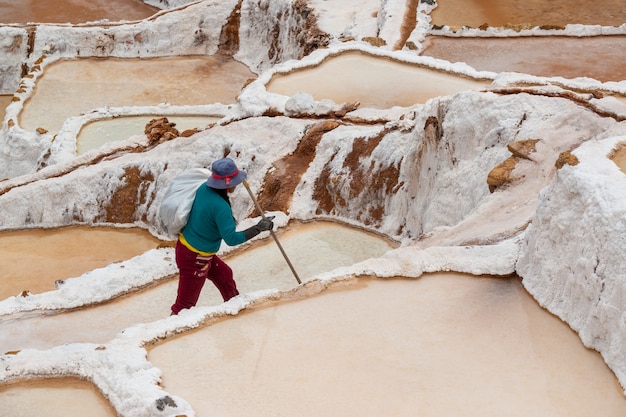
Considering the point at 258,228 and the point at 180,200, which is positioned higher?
the point at 180,200

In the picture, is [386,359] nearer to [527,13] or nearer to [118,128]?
[118,128]

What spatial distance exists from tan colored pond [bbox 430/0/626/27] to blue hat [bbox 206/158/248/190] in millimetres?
13364

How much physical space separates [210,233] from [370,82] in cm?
738

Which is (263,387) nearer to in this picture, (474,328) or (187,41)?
(474,328)

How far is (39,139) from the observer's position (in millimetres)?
20125

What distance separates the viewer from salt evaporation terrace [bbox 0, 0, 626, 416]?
5895mm

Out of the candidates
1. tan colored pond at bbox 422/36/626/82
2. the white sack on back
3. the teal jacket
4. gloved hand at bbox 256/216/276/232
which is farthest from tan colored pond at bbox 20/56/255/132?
gloved hand at bbox 256/216/276/232

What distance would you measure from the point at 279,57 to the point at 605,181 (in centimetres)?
2009

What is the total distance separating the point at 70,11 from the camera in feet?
111

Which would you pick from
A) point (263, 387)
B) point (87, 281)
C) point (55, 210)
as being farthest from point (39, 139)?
point (263, 387)

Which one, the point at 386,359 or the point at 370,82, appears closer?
the point at 386,359

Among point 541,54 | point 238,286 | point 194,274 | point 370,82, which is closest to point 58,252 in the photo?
point 238,286

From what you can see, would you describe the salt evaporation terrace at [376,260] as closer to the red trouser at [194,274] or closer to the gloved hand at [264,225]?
the red trouser at [194,274]

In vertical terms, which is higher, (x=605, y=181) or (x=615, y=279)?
(x=605, y=181)
